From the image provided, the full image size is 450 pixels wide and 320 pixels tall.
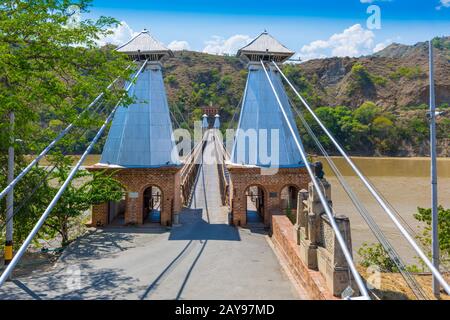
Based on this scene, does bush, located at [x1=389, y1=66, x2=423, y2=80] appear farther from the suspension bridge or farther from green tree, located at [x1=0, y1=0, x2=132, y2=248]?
green tree, located at [x1=0, y1=0, x2=132, y2=248]

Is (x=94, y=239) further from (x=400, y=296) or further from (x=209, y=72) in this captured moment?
(x=209, y=72)

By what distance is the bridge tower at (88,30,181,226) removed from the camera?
572 inches

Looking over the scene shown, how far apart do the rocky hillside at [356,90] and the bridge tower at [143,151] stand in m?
49.2

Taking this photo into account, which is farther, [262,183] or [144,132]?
[144,132]

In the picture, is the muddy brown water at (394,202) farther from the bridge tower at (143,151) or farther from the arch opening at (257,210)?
the arch opening at (257,210)

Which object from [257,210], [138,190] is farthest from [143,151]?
[257,210]

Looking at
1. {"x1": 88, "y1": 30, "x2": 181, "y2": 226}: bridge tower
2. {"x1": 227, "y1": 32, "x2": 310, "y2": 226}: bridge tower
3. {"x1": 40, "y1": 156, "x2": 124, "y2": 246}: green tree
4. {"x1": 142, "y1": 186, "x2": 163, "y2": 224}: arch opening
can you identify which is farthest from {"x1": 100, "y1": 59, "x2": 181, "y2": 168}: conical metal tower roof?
{"x1": 227, "y1": 32, "x2": 310, "y2": 226}: bridge tower

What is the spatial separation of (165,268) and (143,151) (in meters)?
6.54

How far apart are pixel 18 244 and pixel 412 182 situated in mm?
39097

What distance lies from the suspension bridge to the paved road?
30mm

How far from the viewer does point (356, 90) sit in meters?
101

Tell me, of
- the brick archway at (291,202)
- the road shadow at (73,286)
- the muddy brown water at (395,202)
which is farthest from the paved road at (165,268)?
the muddy brown water at (395,202)

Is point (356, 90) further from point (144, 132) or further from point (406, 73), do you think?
point (144, 132)


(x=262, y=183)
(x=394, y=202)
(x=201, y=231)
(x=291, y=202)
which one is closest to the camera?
(x=201, y=231)
